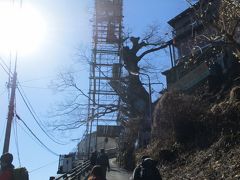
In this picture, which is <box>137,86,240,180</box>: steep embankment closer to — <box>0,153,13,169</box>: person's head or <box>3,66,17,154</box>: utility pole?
<box>3,66,17,154</box>: utility pole

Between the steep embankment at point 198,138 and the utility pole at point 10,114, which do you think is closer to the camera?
the steep embankment at point 198,138

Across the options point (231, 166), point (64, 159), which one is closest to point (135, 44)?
point (64, 159)

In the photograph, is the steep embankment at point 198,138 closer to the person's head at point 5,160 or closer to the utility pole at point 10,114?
the utility pole at point 10,114

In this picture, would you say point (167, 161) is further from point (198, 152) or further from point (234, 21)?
point (234, 21)

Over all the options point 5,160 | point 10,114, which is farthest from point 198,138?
point 5,160

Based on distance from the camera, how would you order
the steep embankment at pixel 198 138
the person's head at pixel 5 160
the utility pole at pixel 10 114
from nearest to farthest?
1. the person's head at pixel 5 160
2. the steep embankment at pixel 198 138
3. the utility pole at pixel 10 114

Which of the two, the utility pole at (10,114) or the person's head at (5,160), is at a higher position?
the utility pole at (10,114)

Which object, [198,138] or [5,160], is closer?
[5,160]

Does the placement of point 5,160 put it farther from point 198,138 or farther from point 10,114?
point 198,138

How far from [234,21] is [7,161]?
746 centimetres

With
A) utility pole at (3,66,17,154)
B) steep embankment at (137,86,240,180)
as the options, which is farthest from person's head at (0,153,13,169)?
utility pole at (3,66,17,154)

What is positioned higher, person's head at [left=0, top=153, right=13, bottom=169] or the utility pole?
the utility pole

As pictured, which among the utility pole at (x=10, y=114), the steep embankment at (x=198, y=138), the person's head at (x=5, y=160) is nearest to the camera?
the person's head at (x=5, y=160)

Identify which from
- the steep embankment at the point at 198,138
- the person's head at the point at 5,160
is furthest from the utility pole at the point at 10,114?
the person's head at the point at 5,160
